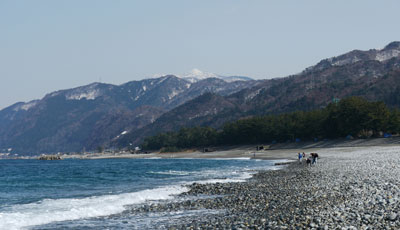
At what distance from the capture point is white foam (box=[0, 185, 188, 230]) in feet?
73.7

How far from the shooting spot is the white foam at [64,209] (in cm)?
2245

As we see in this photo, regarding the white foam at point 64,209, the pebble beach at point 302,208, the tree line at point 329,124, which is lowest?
the white foam at point 64,209

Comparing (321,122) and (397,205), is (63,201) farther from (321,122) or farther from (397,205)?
(321,122)

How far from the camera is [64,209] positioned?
2617cm

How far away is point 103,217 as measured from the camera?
909 inches

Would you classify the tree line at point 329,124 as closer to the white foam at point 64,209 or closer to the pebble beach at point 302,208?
the pebble beach at point 302,208

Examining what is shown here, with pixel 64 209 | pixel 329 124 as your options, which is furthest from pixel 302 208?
pixel 329 124

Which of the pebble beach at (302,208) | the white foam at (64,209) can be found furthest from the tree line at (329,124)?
the white foam at (64,209)

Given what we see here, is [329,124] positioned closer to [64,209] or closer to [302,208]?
[64,209]

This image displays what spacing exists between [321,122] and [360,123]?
50.4 feet

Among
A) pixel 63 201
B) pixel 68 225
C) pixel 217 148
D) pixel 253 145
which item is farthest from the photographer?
pixel 217 148

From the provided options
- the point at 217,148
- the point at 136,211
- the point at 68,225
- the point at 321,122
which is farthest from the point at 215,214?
the point at 217,148

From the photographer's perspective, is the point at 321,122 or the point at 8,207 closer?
the point at 8,207

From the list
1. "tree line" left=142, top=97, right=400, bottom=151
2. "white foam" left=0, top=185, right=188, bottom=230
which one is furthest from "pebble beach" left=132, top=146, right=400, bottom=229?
"tree line" left=142, top=97, right=400, bottom=151
